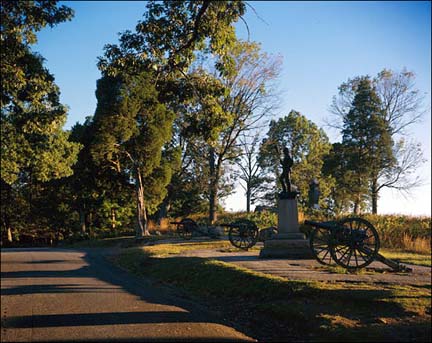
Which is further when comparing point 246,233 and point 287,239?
point 246,233

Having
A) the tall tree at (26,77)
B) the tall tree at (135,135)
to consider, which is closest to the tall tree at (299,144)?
the tall tree at (135,135)

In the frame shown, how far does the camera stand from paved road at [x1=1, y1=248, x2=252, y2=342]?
22.0ft

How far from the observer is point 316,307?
7.43 meters

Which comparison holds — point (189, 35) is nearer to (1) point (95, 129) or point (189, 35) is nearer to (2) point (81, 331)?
(2) point (81, 331)

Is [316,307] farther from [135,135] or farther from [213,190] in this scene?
[213,190]

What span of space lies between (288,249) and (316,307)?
286 inches

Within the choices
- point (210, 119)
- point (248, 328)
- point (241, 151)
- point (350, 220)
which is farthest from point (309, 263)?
point (241, 151)

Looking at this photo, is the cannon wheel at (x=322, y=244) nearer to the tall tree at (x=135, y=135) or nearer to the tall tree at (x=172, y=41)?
the tall tree at (x=172, y=41)

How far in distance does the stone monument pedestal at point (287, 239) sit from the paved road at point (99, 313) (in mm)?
4481

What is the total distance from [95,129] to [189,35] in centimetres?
2305

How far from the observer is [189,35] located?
955 centimetres

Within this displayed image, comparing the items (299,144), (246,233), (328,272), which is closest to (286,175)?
(246,233)

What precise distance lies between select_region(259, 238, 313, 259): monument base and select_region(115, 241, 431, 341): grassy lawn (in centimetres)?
371

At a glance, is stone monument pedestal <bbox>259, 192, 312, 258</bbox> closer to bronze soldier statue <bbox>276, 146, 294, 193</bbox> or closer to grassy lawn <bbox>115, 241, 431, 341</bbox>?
bronze soldier statue <bbox>276, 146, 294, 193</bbox>
